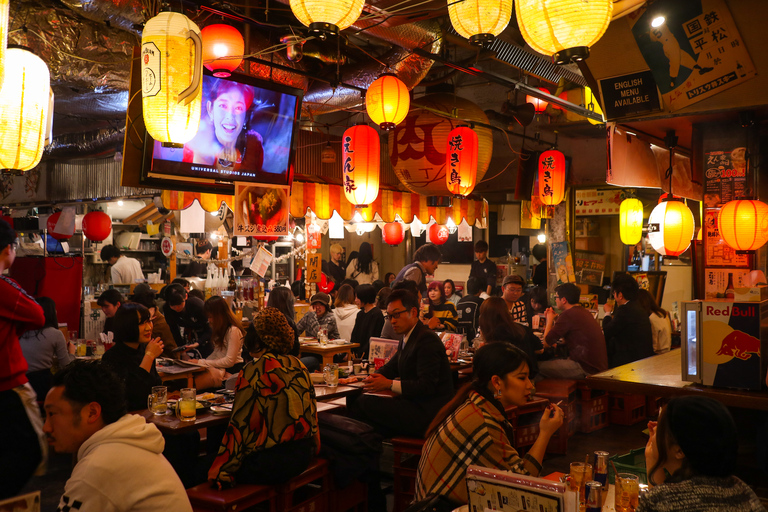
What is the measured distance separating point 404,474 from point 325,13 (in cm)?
356

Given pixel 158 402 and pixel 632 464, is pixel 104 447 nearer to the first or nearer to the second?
pixel 158 402

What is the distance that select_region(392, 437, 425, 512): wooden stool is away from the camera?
15.9 feet

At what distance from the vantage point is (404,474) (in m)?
4.84

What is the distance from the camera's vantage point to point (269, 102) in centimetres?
578

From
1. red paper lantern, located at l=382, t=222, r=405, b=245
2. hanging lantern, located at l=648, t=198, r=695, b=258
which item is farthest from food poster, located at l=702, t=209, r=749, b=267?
red paper lantern, located at l=382, t=222, r=405, b=245

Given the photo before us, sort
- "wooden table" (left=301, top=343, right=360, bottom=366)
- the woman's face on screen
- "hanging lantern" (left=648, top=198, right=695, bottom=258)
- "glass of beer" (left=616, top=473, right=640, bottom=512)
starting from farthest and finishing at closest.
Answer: "wooden table" (left=301, top=343, right=360, bottom=366) → "hanging lantern" (left=648, top=198, right=695, bottom=258) → the woman's face on screen → "glass of beer" (left=616, top=473, right=640, bottom=512)

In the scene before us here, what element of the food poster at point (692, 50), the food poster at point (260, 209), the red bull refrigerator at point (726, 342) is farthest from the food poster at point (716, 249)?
the food poster at point (260, 209)

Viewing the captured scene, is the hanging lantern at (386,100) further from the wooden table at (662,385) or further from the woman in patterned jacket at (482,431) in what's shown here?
the woman in patterned jacket at (482,431)

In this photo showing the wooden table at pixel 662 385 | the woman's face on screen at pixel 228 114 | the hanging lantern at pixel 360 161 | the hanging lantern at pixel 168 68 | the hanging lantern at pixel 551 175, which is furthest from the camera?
Answer: the hanging lantern at pixel 551 175

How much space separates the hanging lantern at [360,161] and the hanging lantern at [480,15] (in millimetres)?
3663

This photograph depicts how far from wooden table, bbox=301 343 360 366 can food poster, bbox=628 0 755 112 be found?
555 centimetres

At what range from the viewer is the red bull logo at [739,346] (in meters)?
3.59

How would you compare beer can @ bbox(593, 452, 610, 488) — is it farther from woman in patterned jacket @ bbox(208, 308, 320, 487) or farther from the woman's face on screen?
the woman's face on screen

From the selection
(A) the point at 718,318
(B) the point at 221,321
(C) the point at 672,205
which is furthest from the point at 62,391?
(C) the point at 672,205
